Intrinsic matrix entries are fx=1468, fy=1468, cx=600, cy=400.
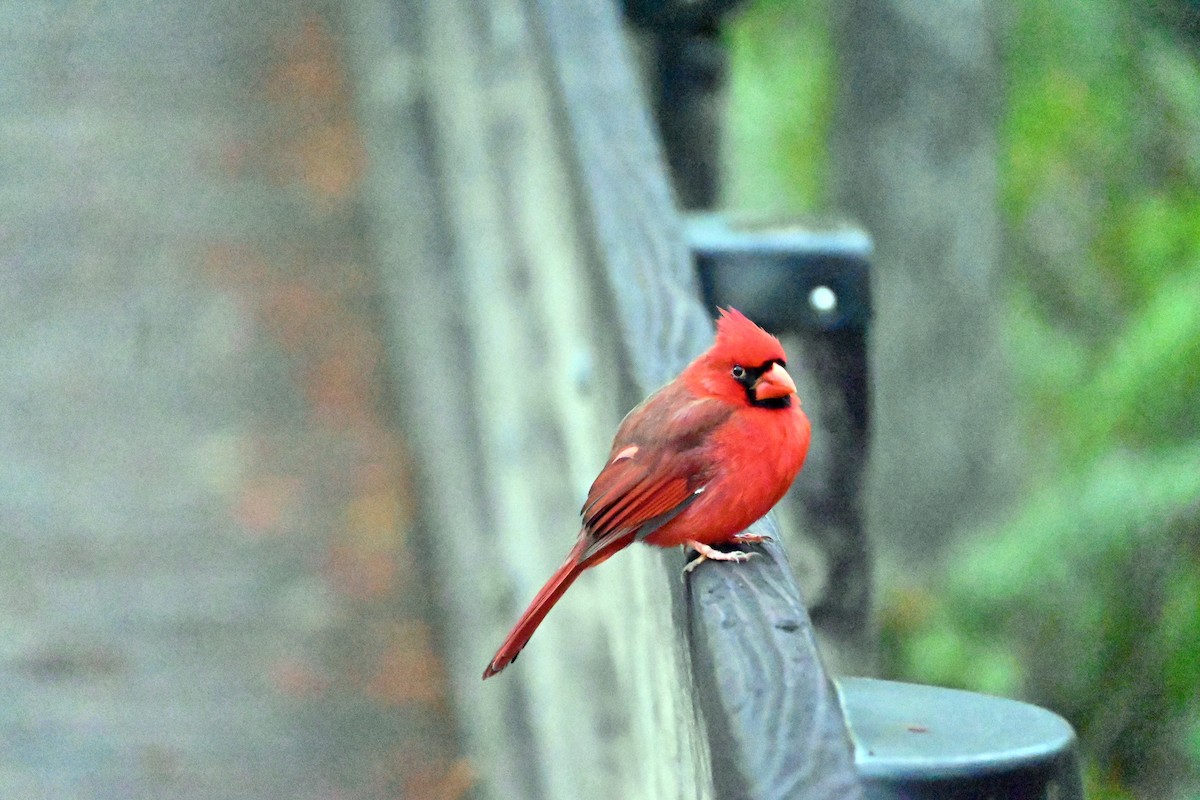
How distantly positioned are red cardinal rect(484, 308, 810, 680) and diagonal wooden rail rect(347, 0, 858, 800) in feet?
0.27

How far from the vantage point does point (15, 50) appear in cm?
509

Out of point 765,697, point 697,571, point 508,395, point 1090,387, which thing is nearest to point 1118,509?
point 1090,387

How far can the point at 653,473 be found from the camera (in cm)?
202

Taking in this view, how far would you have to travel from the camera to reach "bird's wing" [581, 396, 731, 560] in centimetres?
199

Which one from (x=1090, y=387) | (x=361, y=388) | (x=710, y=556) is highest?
(x=710, y=556)

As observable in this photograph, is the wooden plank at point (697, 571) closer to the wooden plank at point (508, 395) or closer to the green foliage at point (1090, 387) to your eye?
the wooden plank at point (508, 395)

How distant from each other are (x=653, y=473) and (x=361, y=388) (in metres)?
2.44

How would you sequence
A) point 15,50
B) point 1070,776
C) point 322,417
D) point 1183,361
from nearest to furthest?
point 1070,776 → point 1183,361 → point 322,417 → point 15,50

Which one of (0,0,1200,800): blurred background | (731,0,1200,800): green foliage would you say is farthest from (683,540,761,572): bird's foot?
(731,0,1200,800): green foliage

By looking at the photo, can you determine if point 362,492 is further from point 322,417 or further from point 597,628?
point 597,628

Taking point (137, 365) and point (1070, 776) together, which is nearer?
point (1070, 776)

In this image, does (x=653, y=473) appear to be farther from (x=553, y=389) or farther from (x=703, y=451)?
(x=553, y=389)

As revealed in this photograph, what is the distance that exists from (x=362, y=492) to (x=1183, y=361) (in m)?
2.16

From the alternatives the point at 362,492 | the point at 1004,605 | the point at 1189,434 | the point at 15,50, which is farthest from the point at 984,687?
the point at 15,50
